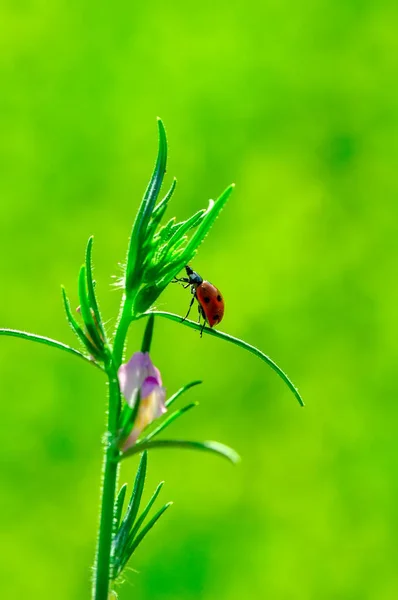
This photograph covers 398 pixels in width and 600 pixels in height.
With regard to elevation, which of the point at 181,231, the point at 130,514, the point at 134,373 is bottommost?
the point at 130,514

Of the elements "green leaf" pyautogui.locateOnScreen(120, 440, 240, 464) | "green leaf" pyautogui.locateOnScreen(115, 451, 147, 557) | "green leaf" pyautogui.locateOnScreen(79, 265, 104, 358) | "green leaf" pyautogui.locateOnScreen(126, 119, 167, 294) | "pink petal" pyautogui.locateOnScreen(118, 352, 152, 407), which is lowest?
"green leaf" pyautogui.locateOnScreen(115, 451, 147, 557)

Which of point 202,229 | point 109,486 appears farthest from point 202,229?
point 109,486

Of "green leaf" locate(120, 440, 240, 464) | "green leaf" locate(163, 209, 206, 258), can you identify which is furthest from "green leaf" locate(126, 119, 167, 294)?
"green leaf" locate(120, 440, 240, 464)

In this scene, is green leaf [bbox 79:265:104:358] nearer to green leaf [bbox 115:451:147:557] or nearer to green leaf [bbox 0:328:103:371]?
green leaf [bbox 0:328:103:371]

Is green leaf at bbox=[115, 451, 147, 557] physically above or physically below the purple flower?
below

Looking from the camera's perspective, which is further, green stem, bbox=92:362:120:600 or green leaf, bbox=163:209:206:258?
green leaf, bbox=163:209:206:258

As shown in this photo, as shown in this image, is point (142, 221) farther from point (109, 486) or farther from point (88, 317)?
point (109, 486)

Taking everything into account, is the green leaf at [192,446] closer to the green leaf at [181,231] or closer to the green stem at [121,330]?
the green stem at [121,330]
